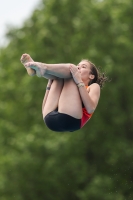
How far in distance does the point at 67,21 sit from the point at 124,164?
551 centimetres

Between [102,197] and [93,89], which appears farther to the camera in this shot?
[102,197]

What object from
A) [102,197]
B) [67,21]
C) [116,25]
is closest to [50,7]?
[67,21]

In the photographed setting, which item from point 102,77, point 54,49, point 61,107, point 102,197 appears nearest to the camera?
point 61,107

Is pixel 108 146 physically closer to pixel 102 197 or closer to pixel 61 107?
pixel 102 197

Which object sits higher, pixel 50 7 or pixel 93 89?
pixel 50 7

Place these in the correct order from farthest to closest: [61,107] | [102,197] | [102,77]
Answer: [102,197] → [102,77] → [61,107]

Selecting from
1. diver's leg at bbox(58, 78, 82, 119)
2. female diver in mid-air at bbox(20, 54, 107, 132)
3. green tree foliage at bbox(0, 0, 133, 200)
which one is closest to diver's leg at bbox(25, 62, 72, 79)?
female diver in mid-air at bbox(20, 54, 107, 132)

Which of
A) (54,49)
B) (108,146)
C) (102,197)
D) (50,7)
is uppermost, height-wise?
(50,7)

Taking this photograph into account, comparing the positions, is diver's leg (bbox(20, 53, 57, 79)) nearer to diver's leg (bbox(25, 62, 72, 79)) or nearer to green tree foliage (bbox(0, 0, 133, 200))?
diver's leg (bbox(25, 62, 72, 79))

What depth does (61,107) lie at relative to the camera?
8297 millimetres

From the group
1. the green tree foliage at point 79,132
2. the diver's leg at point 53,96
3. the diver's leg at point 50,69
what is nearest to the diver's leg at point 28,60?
the diver's leg at point 50,69

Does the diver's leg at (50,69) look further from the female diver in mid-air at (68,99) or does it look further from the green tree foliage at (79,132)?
the green tree foliage at (79,132)

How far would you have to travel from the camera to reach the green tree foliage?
808 inches

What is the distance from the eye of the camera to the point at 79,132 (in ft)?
68.2
